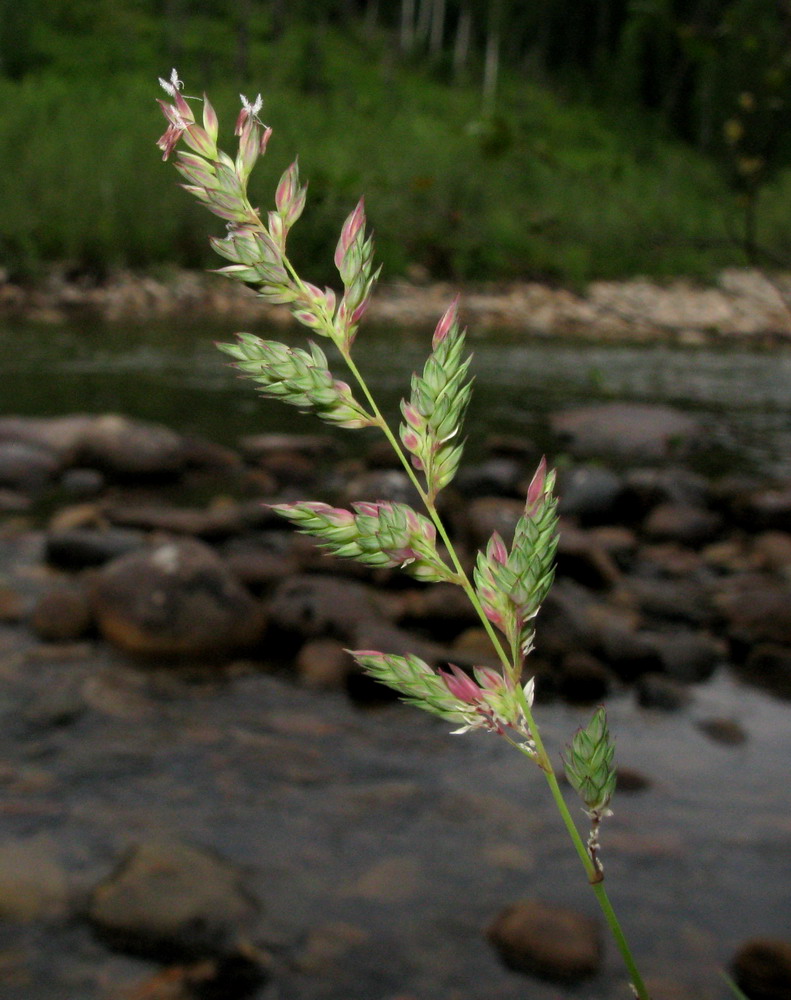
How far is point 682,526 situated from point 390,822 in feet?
10.8

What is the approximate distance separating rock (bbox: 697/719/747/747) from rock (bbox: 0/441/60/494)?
402 centimetres

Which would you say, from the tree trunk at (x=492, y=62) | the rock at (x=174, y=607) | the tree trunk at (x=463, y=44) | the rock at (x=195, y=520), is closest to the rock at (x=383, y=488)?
the rock at (x=195, y=520)

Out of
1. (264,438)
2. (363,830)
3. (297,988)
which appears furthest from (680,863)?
(264,438)

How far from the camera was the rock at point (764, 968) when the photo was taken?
2141mm

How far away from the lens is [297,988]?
2121 mm

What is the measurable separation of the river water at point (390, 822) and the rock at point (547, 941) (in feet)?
0.11

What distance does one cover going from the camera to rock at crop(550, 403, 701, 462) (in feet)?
24.4

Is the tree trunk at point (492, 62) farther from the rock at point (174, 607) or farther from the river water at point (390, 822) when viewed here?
the river water at point (390, 822)

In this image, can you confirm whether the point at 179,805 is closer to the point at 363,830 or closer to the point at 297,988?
the point at 363,830

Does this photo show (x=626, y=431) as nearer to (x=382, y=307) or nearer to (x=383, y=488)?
(x=383, y=488)

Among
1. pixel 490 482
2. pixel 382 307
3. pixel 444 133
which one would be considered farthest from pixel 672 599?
pixel 444 133

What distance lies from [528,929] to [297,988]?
20.5 inches

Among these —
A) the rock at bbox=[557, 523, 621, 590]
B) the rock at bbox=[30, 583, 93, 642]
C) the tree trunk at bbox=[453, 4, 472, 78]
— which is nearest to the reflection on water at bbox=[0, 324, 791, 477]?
the rock at bbox=[557, 523, 621, 590]

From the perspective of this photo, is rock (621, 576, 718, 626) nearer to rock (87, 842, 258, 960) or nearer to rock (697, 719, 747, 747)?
rock (697, 719, 747, 747)
